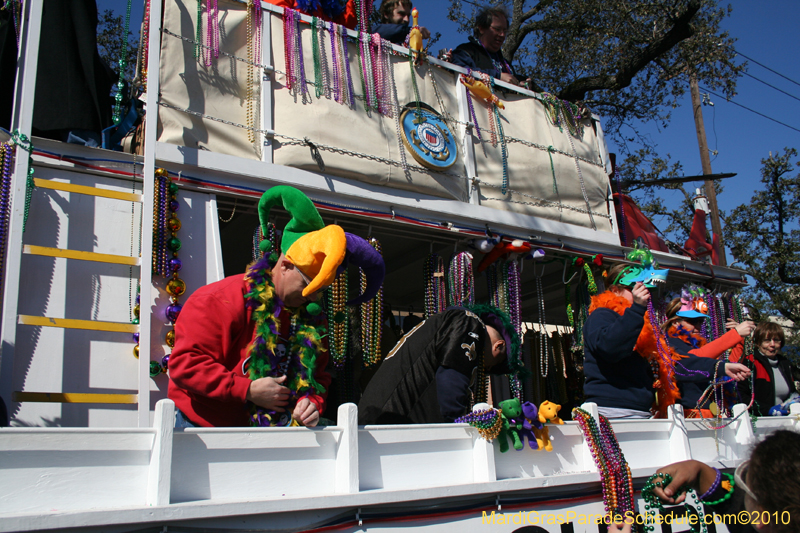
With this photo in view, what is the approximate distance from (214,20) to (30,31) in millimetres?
1218

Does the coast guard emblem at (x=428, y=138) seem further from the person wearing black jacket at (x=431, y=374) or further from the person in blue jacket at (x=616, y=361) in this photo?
the person wearing black jacket at (x=431, y=374)

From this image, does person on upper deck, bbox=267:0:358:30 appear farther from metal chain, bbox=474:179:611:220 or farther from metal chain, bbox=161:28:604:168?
metal chain, bbox=474:179:611:220

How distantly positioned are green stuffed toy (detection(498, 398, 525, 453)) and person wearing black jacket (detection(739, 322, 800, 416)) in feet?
10.7

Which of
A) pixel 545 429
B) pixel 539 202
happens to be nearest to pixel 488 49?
pixel 539 202

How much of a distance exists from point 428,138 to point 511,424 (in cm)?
283

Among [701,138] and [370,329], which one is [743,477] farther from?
[701,138]

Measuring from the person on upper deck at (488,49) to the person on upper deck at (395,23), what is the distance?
0.57 m

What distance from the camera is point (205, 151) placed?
3930 millimetres

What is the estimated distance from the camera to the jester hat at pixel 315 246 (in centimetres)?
255

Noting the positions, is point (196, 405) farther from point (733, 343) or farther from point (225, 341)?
point (733, 343)

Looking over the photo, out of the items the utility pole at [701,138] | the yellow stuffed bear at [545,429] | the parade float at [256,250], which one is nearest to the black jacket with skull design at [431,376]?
the parade float at [256,250]

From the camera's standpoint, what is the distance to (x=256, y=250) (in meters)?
4.14

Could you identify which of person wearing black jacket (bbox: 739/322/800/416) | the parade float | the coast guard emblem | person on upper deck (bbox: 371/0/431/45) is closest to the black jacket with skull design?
the parade float

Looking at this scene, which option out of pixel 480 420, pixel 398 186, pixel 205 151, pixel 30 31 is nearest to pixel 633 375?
pixel 480 420
